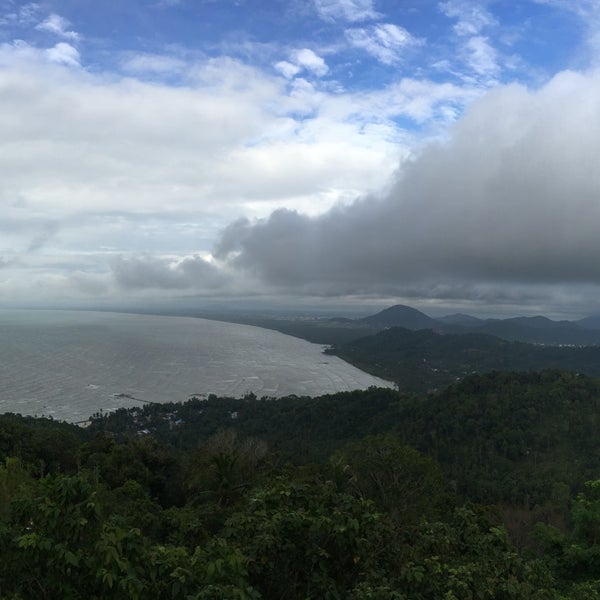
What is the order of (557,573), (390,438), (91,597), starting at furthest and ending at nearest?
1. (390,438)
2. (557,573)
3. (91,597)

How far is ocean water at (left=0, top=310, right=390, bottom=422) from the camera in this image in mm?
94812

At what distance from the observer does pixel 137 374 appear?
129 meters

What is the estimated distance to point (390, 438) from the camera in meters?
23.1

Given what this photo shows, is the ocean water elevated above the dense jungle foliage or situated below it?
below

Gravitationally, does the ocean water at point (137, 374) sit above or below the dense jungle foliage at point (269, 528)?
below

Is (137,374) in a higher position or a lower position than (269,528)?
lower

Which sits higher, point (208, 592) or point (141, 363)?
point (208, 592)

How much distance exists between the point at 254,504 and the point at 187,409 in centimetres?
8849

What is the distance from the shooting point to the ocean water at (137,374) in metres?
94.8

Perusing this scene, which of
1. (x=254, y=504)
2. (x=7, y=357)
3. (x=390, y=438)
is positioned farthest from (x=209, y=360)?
(x=254, y=504)

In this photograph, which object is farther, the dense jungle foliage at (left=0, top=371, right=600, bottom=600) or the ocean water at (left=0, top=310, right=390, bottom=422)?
the ocean water at (left=0, top=310, right=390, bottom=422)

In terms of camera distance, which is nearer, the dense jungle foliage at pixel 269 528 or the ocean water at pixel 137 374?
the dense jungle foliage at pixel 269 528

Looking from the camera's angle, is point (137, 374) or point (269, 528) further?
point (137, 374)

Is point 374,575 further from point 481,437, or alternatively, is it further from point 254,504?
point 481,437
